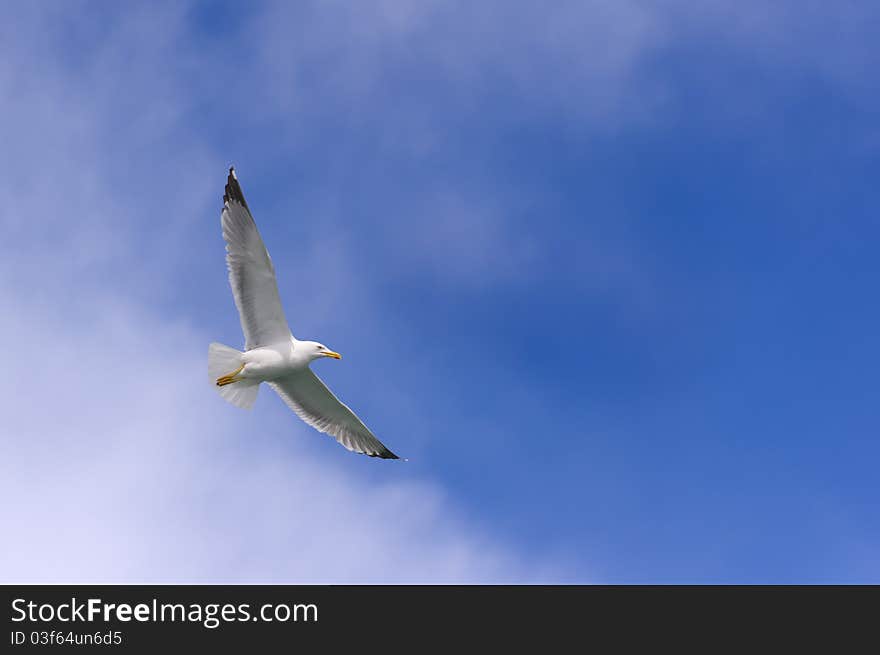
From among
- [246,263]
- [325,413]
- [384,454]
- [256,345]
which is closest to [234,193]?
[246,263]

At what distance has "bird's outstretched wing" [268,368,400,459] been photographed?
567 inches

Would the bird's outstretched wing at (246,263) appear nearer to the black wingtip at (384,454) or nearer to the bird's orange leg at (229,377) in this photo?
the bird's orange leg at (229,377)

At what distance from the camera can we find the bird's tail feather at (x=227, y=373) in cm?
1323

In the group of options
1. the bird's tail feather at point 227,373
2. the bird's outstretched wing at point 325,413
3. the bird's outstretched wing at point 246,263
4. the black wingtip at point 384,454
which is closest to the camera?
the bird's outstretched wing at point 246,263

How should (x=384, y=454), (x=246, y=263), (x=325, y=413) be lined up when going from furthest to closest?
(x=384, y=454), (x=325, y=413), (x=246, y=263)

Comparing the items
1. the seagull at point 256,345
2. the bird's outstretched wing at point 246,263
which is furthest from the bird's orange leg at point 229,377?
the bird's outstretched wing at point 246,263

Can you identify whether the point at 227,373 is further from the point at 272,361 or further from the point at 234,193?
the point at 234,193

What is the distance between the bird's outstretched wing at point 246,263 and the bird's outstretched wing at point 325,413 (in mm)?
1508

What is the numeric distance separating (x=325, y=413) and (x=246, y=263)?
3.35 metres

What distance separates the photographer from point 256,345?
13.5m

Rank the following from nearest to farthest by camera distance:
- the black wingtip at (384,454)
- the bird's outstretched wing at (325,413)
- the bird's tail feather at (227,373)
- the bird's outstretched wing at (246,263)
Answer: the bird's outstretched wing at (246,263), the bird's tail feather at (227,373), the bird's outstretched wing at (325,413), the black wingtip at (384,454)

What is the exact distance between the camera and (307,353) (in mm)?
13609
